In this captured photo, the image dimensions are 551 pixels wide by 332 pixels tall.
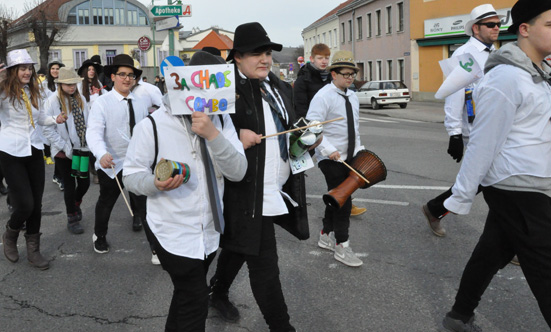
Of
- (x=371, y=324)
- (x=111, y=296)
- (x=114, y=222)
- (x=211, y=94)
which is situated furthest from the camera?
(x=114, y=222)

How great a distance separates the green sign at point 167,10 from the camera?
14.8m

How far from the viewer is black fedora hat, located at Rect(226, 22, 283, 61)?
294cm

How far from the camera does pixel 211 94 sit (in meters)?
2.50

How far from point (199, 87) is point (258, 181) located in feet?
2.30

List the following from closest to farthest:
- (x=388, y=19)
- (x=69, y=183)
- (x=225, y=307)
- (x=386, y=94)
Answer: (x=225, y=307) < (x=69, y=183) < (x=386, y=94) < (x=388, y=19)

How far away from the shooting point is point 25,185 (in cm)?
480

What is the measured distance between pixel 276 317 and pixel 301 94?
13.9 feet

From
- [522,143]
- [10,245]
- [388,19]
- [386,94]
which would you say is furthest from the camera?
[388,19]

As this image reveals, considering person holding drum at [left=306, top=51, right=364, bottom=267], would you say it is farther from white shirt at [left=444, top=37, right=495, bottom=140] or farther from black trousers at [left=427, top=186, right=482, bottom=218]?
black trousers at [left=427, top=186, right=482, bottom=218]

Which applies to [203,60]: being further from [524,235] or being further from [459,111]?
[459,111]

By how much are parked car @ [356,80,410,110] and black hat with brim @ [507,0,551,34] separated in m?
24.2

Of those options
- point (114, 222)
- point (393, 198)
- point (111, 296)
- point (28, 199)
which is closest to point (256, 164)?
point (111, 296)

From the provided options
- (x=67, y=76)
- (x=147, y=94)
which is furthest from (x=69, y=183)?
(x=147, y=94)

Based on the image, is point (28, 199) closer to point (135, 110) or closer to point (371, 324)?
point (135, 110)
